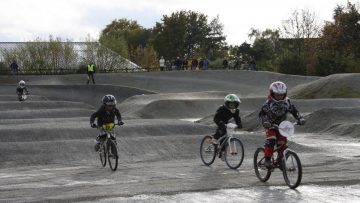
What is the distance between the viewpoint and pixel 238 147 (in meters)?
14.2

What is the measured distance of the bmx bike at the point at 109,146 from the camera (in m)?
14.7

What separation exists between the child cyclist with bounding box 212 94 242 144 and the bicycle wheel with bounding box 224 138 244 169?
390mm

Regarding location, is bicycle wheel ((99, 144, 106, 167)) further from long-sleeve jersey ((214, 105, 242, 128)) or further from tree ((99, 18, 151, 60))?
tree ((99, 18, 151, 60))

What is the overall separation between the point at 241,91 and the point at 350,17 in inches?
956

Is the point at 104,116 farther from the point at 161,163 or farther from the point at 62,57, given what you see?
the point at 62,57

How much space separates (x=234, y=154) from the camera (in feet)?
46.8

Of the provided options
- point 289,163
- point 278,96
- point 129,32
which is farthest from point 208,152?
point 129,32

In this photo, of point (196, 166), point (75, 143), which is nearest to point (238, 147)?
point (196, 166)

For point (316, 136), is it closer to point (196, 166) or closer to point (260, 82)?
point (196, 166)

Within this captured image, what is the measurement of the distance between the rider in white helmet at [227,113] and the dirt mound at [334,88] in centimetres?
2628

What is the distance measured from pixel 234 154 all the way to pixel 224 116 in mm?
895

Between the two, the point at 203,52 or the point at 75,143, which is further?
the point at 203,52

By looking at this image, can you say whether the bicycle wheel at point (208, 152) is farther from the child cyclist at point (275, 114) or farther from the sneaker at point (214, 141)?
the child cyclist at point (275, 114)

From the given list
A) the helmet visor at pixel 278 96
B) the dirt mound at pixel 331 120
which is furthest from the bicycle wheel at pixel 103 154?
the dirt mound at pixel 331 120
